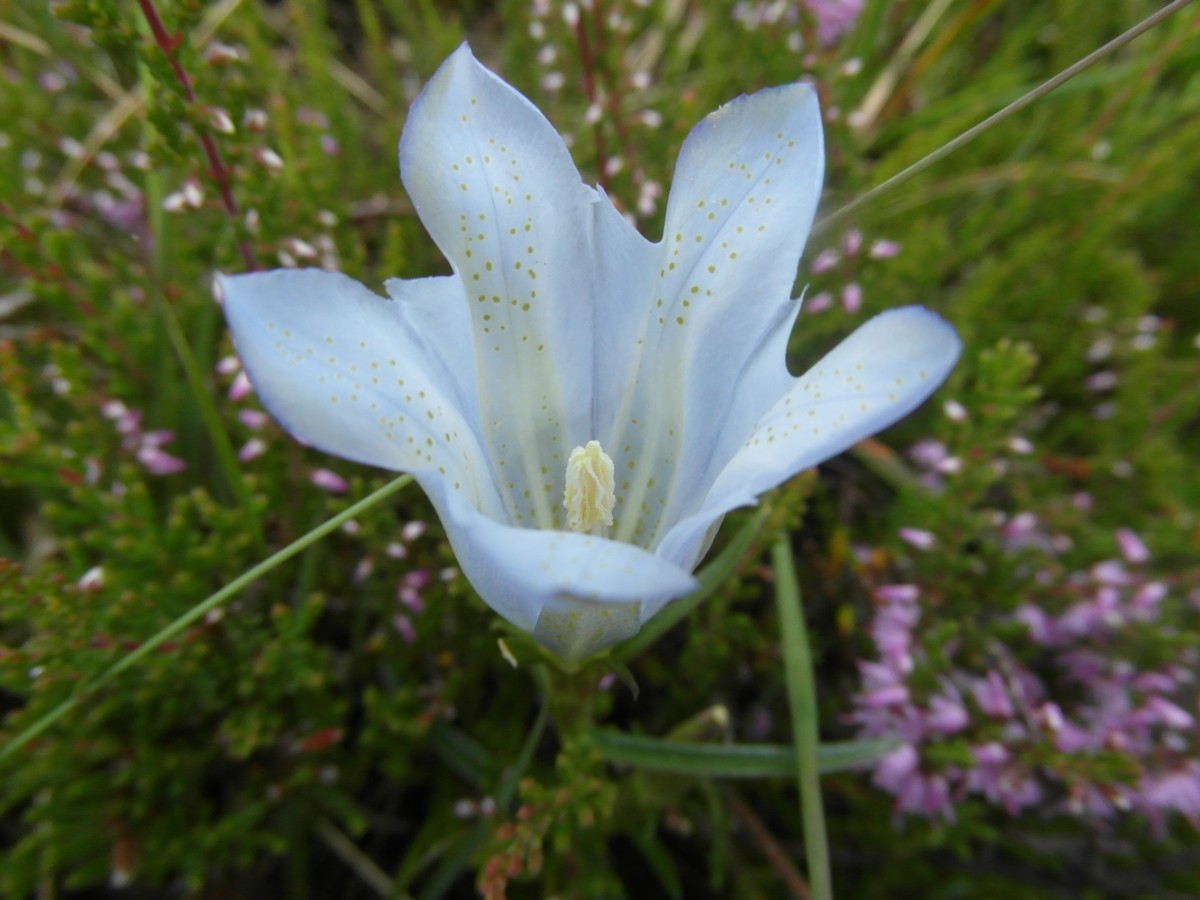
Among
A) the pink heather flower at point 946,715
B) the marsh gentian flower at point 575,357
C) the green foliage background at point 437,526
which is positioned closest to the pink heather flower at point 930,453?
the green foliage background at point 437,526

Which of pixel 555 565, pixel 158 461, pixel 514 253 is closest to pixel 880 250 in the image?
pixel 514 253

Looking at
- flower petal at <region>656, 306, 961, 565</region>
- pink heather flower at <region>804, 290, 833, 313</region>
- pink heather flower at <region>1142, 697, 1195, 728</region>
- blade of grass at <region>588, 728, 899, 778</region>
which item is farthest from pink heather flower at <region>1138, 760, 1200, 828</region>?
flower petal at <region>656, 306, 961, 565</region>

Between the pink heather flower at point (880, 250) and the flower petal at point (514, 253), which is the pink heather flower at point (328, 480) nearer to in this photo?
the flower petal at point (514, 253)

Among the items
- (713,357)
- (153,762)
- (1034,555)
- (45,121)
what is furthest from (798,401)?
(45,121)

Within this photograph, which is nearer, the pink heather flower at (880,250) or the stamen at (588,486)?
the stamen at (588,486)

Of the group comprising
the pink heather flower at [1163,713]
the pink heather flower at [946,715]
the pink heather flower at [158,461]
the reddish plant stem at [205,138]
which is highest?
the reddish plant stem at [205,138]

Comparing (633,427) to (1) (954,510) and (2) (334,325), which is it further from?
(1) (954,510)
